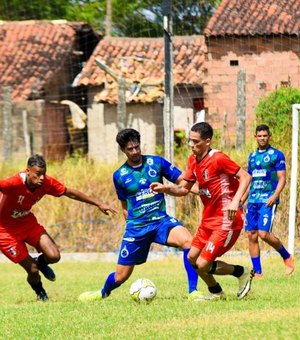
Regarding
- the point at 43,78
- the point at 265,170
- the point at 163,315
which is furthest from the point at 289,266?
the point at 43,78

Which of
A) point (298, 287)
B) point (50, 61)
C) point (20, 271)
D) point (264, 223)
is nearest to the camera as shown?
point (298, 287)

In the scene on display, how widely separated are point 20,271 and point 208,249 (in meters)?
9.21

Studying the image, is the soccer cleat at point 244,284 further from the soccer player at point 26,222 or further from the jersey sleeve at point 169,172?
the soccer player at point 26,222

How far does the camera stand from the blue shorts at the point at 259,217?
599 inches

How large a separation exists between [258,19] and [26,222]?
43.1 feet

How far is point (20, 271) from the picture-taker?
2011 cm

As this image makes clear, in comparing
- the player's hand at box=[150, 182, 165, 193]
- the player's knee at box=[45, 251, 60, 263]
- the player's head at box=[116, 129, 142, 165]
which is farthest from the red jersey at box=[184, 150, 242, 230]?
the player's knee at box=[45, 251, 60, 263]

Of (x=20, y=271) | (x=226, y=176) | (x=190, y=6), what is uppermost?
(x=190, y=6)

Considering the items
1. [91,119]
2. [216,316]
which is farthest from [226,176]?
[91,119]

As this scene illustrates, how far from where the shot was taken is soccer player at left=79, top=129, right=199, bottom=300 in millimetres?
12109

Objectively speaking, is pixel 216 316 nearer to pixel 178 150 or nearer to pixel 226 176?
pixel 226 176

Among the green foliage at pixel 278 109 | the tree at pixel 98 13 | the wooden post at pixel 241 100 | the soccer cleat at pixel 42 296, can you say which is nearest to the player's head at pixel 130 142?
the soccer cleat at pixel 42 296

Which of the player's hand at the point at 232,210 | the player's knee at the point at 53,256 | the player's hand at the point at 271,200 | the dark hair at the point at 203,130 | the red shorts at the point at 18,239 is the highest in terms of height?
the dark hair at the point at 203,130

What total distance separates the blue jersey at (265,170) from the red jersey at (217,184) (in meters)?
3.70
